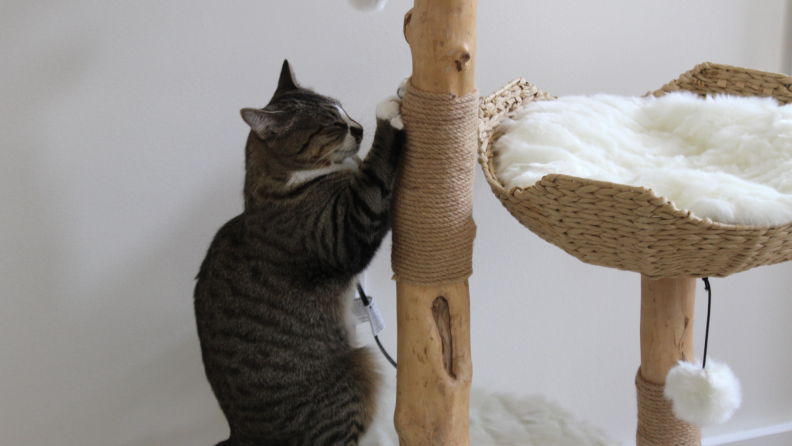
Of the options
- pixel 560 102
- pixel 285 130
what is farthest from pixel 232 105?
pixel 560 102

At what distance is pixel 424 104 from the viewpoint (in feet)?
2.67

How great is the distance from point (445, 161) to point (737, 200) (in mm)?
394

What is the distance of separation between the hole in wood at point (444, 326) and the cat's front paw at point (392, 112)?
293 millimetres

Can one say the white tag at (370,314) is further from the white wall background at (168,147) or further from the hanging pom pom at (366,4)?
the hanging pom pom at (366,4)

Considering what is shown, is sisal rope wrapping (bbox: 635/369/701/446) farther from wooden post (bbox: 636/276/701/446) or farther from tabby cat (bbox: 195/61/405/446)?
tabby cat (bbox: 195/61/405/446)

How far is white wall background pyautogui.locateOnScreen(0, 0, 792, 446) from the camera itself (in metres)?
1.17

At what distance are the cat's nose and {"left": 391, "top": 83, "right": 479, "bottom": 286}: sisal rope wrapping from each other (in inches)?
6.6

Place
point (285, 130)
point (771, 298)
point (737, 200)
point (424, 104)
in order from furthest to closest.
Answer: point (771, 298), point (285, 130), point (424, 104), point (737, 200)

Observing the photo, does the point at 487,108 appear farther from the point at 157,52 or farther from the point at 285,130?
the point at 157,52

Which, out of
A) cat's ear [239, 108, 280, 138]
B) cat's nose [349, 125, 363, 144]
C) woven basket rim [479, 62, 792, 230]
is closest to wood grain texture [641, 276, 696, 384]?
woven basket rim [479, 62, 792, 230]

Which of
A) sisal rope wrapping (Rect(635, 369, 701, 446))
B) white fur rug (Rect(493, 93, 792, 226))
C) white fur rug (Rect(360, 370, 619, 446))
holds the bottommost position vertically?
white fur rug (Rect(360, 370, 619, 446))

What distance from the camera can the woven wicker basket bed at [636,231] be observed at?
640 mm

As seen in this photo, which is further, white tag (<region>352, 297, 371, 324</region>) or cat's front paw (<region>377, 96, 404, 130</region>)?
white tag (<region>352, 297, 371, 324</region>)

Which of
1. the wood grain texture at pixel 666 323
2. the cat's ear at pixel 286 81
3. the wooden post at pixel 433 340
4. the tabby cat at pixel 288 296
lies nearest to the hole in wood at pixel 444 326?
the wooden post at pixel 433 340
